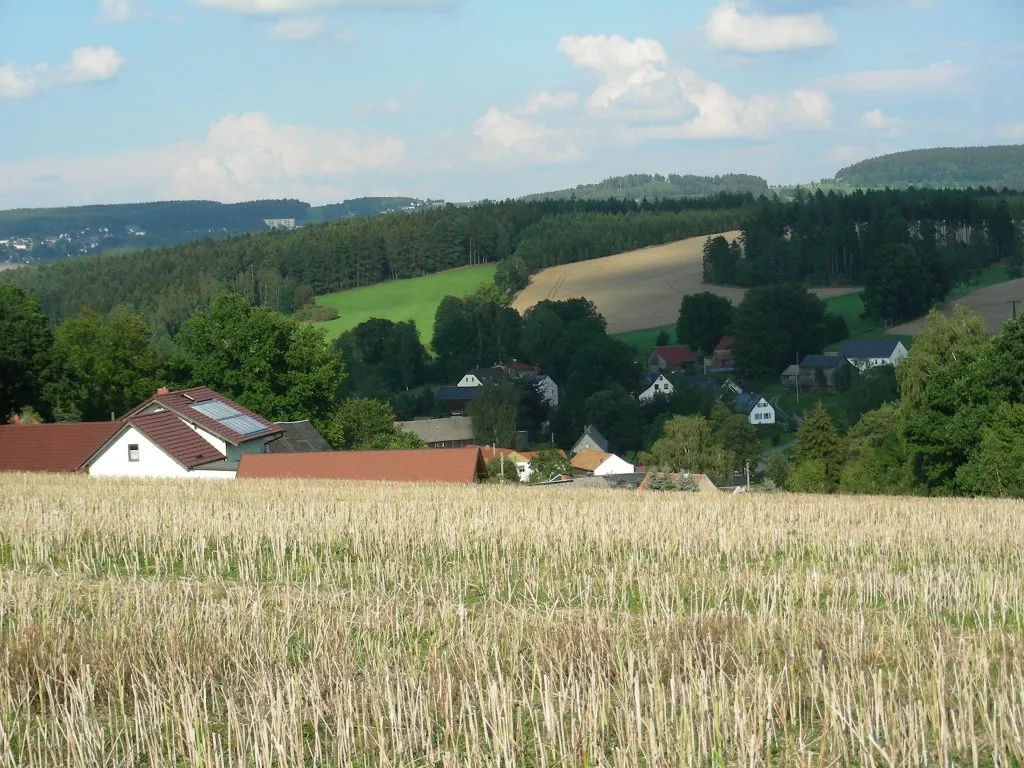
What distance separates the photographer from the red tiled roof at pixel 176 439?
43906 millimetres

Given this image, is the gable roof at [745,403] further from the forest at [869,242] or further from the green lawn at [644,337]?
the forest at [869,242]

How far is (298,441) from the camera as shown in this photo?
5066 centimetres

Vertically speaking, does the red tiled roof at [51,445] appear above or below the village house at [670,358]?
above

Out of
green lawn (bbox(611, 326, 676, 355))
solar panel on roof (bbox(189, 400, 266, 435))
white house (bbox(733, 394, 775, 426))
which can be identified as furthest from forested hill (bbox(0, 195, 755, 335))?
solar panel on roof (bbox(189, 400, 266, 435))

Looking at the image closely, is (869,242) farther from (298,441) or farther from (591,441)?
(298,441)

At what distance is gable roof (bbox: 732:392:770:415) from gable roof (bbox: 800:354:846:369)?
8.15 meters

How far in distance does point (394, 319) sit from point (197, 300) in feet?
93.0

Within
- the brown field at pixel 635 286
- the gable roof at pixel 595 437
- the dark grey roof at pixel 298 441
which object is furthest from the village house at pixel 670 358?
the dark grey roof at pixel 298 441

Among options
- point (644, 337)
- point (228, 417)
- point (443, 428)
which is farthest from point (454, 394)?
point (228, 417)

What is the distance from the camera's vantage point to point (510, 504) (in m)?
24.7

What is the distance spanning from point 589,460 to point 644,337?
51.6 m

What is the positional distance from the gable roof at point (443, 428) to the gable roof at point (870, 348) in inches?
1487

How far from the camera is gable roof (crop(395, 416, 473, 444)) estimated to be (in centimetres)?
10444

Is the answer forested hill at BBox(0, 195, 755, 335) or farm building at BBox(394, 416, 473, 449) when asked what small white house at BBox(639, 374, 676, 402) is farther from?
forested hill at BBox(0, 195, 755, 335)
